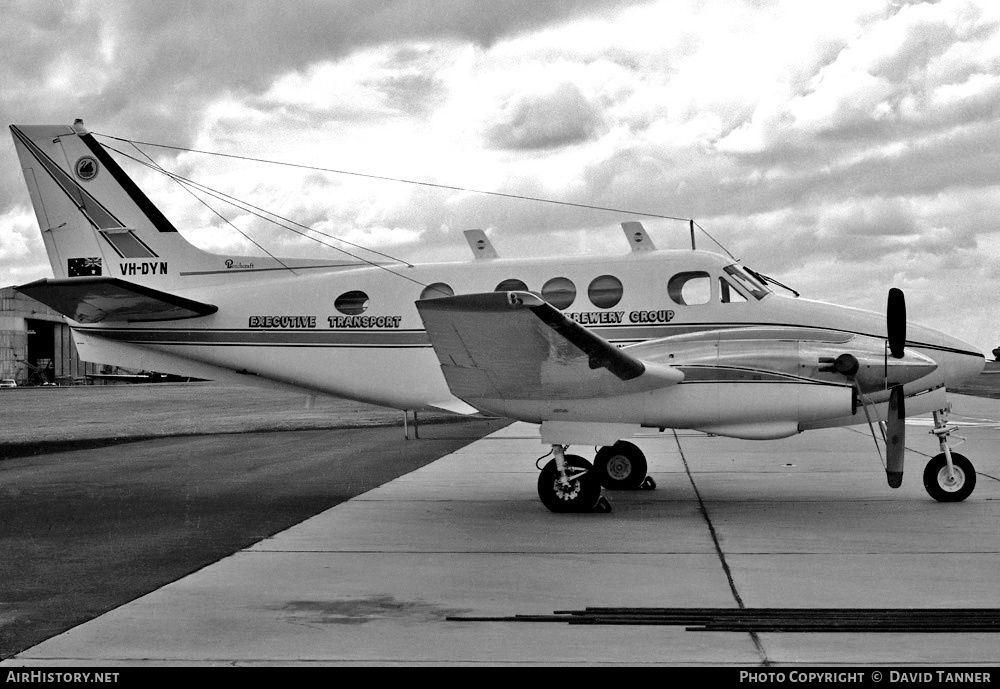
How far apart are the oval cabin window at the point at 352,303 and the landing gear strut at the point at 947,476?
7.16 metres

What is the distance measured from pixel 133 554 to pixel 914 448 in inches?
591

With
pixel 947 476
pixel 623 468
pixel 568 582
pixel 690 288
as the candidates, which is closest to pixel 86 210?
pixel 623 468

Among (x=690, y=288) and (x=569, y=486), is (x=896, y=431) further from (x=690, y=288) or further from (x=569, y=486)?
(x=569, y=486)

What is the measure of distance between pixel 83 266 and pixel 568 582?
10.2 meters

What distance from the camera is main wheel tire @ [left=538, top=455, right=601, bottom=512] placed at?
1093 centimetres

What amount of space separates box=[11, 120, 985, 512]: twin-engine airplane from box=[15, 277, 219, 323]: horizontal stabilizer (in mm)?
30

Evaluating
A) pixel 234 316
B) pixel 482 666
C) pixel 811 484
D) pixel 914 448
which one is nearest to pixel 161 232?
pixel 234 316

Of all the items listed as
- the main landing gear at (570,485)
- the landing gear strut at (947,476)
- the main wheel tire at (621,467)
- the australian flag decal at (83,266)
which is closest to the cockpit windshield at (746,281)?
the landing gear strut at (947,476)

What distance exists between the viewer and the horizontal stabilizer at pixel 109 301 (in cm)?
1216

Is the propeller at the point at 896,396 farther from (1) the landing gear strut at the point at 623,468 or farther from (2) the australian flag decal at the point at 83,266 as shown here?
(2) the australian flag decal at the point at 83,266

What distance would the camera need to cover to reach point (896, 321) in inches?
434

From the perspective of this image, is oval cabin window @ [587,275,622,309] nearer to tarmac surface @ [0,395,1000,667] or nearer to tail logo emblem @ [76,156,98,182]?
tarmac surface @ [0,395,1000,667]

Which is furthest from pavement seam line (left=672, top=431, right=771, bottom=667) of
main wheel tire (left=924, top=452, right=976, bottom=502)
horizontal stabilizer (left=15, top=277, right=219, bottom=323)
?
horizontal stabilizer (left=15, top=277, right=219, bottom=323)
